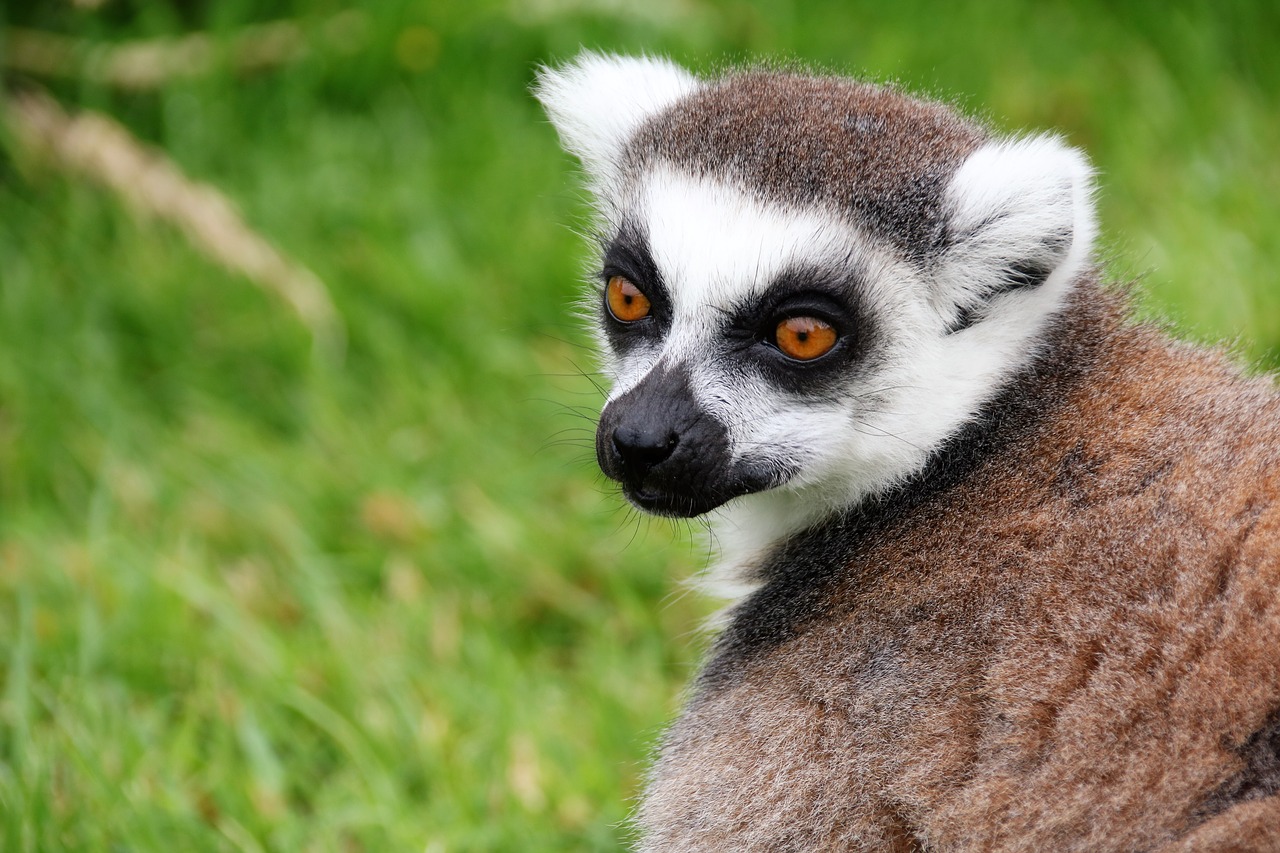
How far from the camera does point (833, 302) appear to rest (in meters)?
2.96

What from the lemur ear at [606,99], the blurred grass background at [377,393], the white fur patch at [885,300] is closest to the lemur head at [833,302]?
the white fur patch at [885,300]

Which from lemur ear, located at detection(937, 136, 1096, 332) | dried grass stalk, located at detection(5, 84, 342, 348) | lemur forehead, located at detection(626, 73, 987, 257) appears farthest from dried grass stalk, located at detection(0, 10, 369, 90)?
lemur ear, located at detection(937, 136, 1096, 332)

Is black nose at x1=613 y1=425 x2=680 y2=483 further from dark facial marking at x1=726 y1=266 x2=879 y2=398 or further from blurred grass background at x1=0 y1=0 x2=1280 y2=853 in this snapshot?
blurred grass background at x1=0 y1=0 x2=1280 y2=853

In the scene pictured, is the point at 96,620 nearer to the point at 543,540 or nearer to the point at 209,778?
the point at 209,778

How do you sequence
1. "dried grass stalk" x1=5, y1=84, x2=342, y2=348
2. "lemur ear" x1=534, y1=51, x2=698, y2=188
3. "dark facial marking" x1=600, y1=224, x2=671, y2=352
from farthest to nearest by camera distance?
1. "dried grass stalk" x1=5, y1=84, x2=342, y2=348
2. "lemur ear" x1=534, y1=51, x2=698, y2=188
3. "dark facial marking" x1=600, y1=224, x2=671, y2=352

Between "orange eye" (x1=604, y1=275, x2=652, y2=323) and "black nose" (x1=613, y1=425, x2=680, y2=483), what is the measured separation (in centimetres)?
45

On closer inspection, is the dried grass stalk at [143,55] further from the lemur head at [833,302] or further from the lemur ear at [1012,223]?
the lemur ear at [1012,223]

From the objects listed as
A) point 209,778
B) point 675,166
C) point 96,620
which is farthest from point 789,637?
point 96,620

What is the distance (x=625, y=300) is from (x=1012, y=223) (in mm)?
967

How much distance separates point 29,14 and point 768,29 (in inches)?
155

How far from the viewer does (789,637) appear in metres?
2.88

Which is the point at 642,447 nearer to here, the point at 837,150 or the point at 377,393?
the point at 837,150

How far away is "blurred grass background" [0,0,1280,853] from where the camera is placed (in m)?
3.79

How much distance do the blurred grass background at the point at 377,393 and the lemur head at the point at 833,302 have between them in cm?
64
